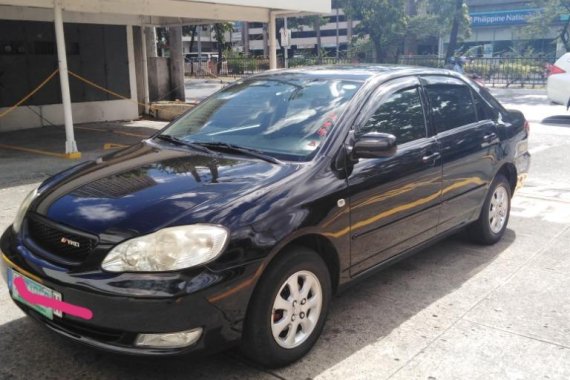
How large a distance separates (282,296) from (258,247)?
38 centimetres

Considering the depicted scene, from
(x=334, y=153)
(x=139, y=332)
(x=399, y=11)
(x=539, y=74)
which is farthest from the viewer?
(x=399, y=11)

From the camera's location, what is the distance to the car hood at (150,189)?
2836mm

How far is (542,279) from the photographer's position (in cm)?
454

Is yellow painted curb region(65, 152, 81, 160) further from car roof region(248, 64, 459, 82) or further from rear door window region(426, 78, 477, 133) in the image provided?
rear door window region(426, 78, 477, 133)

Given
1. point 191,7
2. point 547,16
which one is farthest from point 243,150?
point 547,16

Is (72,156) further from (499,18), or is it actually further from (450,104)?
(499,18)

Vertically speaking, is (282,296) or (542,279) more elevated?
(282,296)

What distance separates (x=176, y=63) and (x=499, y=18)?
44.4 m

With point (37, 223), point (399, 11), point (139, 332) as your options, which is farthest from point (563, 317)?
point (399, 11)

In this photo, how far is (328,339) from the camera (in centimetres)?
352

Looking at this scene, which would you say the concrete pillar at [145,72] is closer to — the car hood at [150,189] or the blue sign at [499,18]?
the car hood at [150,189]

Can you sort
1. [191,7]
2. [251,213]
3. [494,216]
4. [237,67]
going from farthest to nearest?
[237,67], [191,7], [494,216], [251,213]

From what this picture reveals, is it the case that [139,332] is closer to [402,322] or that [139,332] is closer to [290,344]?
[290,344]

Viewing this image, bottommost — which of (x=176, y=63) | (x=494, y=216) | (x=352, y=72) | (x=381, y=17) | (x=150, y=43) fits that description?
(x=494, y=216)
